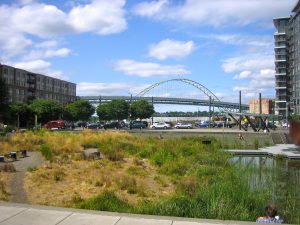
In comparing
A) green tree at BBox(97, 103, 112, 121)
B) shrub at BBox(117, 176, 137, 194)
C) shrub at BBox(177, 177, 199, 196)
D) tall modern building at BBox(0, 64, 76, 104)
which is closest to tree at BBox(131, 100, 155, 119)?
green tree at BBox(97, 103, 112, 121)

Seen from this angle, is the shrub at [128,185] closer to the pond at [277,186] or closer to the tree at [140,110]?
the pond at [277,186]

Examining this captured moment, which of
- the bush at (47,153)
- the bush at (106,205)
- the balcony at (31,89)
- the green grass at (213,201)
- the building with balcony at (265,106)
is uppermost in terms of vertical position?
the balcony at (31,89)

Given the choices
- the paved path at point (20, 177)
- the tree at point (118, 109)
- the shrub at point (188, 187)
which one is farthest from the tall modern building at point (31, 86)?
the shrub at point (188, 187)

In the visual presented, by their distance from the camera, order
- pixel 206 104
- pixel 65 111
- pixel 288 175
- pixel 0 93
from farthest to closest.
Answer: pixel 206 104
pixel 65 111
pixel 0 93
pixel 288 175

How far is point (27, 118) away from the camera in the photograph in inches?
3595

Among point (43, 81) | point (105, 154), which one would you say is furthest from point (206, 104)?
point (105, 154)

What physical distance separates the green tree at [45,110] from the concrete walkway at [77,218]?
277 feet

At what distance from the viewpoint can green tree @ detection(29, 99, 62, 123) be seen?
9150 cm

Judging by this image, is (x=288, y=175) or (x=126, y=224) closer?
(x=126, y=224)

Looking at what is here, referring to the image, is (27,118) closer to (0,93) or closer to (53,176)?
(0,93)

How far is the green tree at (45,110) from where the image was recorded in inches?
3602

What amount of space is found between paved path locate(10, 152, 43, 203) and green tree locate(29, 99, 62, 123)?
67385 millimetres

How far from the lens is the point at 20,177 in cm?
1753

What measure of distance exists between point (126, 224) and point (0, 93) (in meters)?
59.3
